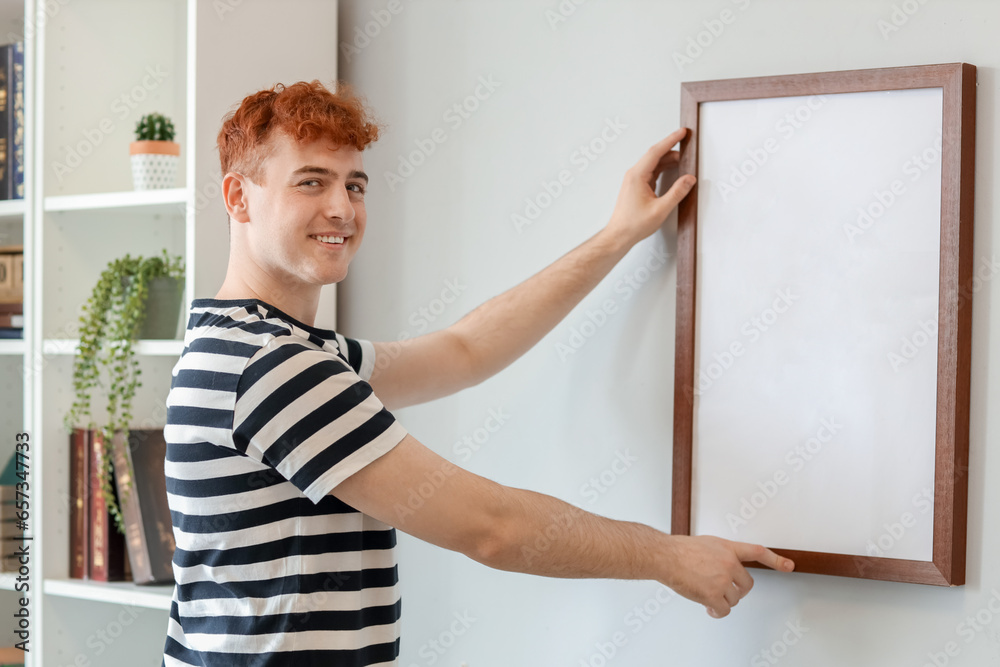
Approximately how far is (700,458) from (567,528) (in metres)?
0.35

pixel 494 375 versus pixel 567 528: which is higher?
pixel 494 375

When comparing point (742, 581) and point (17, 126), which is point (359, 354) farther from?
point (17, 126)

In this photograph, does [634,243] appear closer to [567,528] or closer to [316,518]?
[567,528]

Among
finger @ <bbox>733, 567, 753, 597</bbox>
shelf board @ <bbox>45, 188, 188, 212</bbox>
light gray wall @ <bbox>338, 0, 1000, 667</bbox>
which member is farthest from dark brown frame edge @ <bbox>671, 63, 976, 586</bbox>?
shelf board @ <bbox>45, 188, 188, 212</bbox>

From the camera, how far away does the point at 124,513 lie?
169cm

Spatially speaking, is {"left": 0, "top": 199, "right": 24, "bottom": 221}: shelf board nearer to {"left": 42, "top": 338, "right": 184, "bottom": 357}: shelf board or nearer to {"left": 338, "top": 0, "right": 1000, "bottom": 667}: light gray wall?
{"left": 42, "top": 338, "right": 184, "bottom": 357}: shelf board

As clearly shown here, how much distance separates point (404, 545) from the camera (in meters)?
1.73

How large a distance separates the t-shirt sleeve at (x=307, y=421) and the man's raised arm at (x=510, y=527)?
22mm

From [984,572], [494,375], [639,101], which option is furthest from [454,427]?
[984,572]

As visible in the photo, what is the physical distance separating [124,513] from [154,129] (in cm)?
69

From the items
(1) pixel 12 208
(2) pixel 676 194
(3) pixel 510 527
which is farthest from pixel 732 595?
(1) pixel 12 208

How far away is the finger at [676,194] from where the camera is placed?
4.63ft

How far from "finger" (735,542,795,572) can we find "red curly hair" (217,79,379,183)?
77 cm

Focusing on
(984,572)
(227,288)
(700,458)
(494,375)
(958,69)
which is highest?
(958,69)
